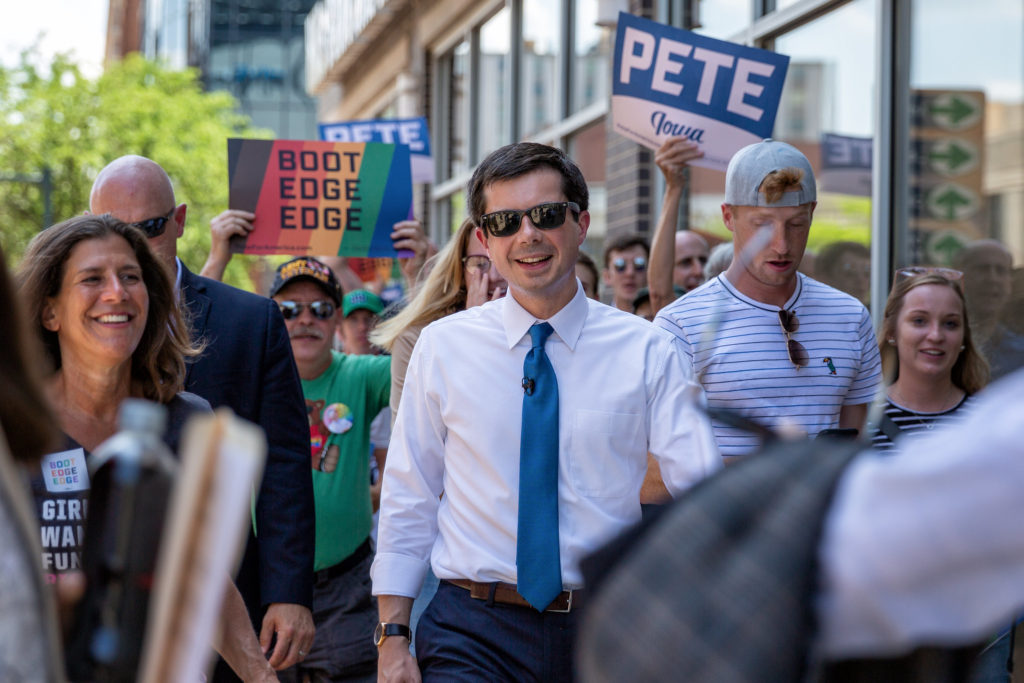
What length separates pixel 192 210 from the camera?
114 feet

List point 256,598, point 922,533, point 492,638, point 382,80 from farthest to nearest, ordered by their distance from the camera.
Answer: point 382,80, point 256,598, point 492,638, point 922,533

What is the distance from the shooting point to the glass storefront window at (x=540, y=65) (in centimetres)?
1196

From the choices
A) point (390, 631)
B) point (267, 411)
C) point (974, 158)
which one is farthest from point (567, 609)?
point (974, 158)

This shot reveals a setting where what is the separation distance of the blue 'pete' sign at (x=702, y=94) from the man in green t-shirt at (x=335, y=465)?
1577mm

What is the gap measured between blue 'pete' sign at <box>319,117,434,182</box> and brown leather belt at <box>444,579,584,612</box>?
17.8ft

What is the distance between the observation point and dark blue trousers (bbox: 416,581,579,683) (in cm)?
362

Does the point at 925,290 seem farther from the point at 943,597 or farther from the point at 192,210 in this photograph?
the point at 192,210

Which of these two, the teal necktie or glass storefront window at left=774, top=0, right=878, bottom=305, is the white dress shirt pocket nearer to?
the teal necktie

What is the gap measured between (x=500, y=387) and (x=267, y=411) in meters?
1.06

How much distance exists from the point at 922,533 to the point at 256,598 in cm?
347

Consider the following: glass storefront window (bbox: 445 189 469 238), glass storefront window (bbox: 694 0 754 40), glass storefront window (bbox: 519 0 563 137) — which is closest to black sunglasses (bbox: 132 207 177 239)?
glass storefront window (bbox: 694 0 754 40)

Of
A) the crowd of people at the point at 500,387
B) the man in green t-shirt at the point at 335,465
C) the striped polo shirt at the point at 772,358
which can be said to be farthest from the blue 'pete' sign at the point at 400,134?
the striped polo shirt at the point at 772,358

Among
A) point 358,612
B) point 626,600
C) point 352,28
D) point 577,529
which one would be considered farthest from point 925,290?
point 352,28

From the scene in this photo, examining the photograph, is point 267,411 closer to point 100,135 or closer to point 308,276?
point 308,276
